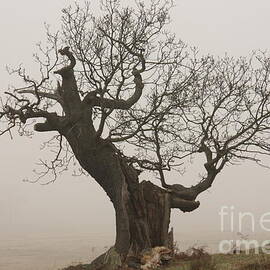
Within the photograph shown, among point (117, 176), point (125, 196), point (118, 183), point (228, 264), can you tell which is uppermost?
point (117, 176)

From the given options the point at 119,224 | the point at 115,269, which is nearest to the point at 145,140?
the point at 119,224

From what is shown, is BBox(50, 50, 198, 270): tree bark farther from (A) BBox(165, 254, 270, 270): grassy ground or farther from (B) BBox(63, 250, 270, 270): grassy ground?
(A) BBox(165, 254, 270, 270): grassy ground

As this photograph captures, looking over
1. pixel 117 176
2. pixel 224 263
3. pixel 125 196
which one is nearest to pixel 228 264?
pixel 224 263

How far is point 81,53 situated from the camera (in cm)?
1633

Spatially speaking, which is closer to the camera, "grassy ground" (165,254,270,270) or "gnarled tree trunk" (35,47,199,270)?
"grassy ground" (165,254,270,270)

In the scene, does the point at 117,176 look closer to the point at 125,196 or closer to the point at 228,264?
the point at 125,196

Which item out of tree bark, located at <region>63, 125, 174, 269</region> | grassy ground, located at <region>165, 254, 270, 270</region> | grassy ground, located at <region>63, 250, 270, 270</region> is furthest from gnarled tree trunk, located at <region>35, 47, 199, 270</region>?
grassy ground, located at <region>165, 254, 270, 270</region>

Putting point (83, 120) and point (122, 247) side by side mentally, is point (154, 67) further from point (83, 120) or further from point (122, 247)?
point (122, 247)

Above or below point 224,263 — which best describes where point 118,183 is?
above

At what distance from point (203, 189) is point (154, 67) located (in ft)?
18.2

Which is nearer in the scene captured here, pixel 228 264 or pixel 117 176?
pixel 228 264

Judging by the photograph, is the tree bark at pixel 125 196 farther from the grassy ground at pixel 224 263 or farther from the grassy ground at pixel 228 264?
the grassy ground at pixel 228 264

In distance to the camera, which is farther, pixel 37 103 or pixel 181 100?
pixel 181 100

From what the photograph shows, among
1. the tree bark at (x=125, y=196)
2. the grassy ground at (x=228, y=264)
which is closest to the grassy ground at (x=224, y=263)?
the grassy ground at (x=228, y=264)
